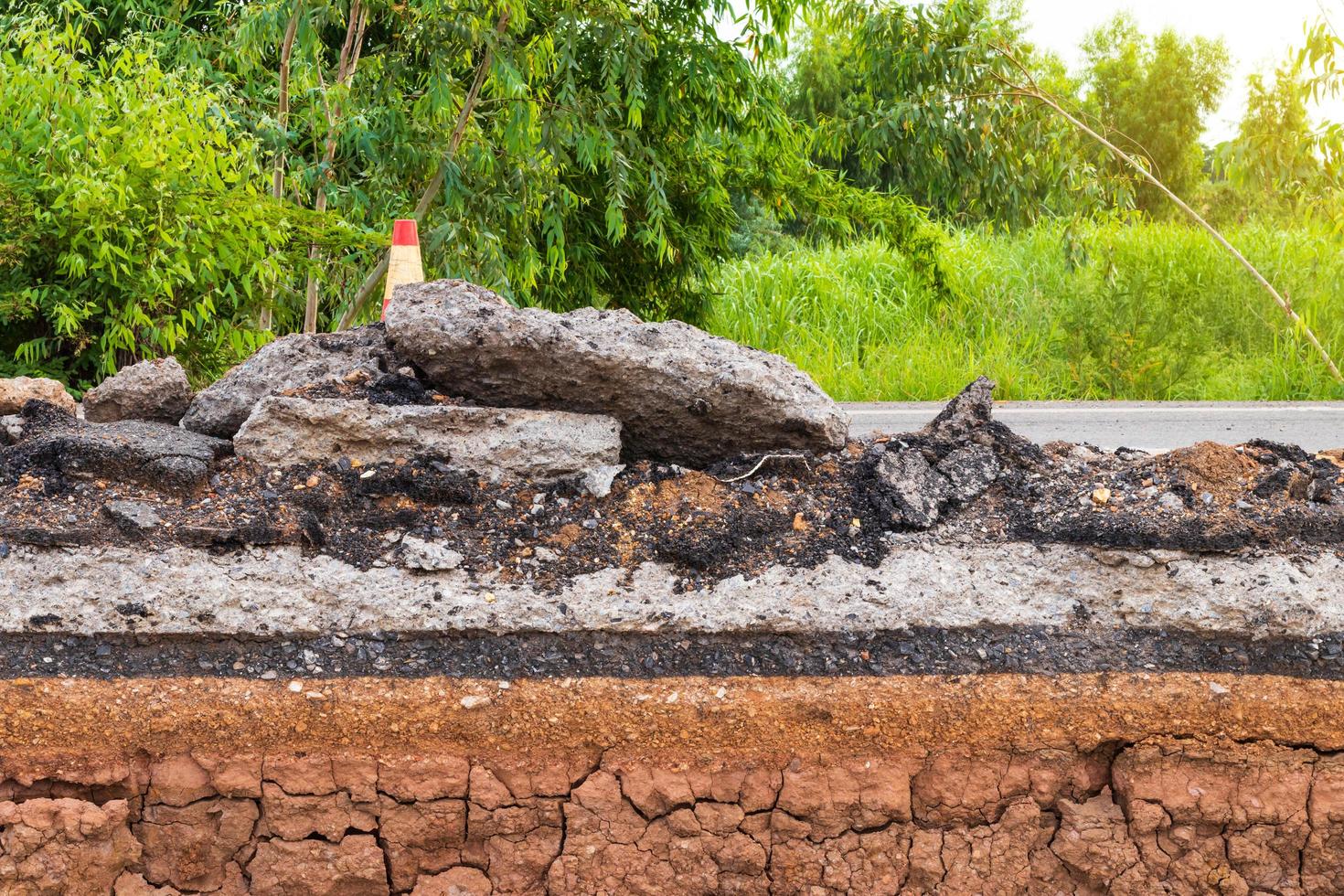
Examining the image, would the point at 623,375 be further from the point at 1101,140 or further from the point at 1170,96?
the point at 1170,96

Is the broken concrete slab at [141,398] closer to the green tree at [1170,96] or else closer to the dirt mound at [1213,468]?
the dirt mound at [1213,468]

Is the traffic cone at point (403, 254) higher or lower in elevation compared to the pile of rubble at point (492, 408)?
higher

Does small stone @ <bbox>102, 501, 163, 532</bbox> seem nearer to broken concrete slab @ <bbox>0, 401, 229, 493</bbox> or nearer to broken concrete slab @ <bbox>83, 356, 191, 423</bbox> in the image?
broken concrete slab @ <bbox>0, 401, 229, 493</bbox>

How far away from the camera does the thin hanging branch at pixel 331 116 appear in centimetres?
666

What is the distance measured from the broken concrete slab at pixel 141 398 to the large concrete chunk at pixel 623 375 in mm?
661

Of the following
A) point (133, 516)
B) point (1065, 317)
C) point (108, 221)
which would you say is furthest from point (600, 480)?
point (1065, 317)

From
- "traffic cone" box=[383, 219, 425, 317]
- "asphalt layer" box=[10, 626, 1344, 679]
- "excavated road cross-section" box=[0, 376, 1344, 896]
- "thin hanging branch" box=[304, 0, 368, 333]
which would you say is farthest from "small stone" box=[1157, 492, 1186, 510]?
"thin hanging branch" box=[304, 0, 368, 333]

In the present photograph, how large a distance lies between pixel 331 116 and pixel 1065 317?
5572mm

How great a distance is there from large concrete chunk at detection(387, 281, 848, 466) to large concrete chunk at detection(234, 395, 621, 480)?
106mm

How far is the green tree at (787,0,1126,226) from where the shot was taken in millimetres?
7516

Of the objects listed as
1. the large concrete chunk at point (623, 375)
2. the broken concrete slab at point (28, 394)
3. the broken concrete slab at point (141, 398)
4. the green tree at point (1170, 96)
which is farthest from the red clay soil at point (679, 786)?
the green tree at point (1170, 96)

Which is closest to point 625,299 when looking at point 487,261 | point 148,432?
point 487,261

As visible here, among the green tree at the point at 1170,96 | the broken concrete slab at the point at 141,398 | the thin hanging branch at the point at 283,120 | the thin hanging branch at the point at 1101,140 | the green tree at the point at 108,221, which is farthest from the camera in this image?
the green tree at the point at 1170,96

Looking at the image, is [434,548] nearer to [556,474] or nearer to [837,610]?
[556,474]
